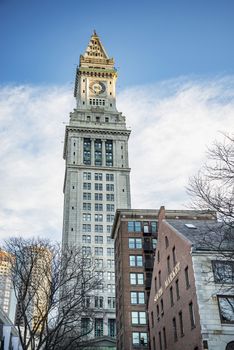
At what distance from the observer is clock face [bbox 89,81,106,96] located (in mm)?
145000

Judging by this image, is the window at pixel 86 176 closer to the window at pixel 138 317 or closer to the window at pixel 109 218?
the window at pixel 109 218

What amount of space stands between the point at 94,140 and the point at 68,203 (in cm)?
2600

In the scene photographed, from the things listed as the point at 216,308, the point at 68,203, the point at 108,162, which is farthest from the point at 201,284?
the point at 108,162

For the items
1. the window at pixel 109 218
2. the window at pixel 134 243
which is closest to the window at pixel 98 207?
the window at pixel 109 218

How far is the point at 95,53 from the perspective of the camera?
158125 millimetres

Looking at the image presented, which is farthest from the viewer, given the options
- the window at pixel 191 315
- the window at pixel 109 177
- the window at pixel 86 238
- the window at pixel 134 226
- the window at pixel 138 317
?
the window at pixel 109 177

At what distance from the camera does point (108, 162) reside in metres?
125

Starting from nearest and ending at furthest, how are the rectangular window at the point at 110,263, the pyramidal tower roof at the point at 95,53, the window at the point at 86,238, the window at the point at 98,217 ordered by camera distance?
the rectangular window at the point at 110,263
the window at the point at 86,238
the window at the point at 98,217
the pyramidal tower roof at the point at 95,53

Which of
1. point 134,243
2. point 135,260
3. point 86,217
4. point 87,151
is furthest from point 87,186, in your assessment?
point 135,260

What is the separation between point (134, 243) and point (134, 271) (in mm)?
5029

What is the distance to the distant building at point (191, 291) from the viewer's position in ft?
94.5

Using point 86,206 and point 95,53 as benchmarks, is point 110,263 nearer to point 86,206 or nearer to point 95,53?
point 86,206

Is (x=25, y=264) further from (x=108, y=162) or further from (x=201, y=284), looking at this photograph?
(x=108, y=162)

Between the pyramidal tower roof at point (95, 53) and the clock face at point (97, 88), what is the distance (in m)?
10.2
